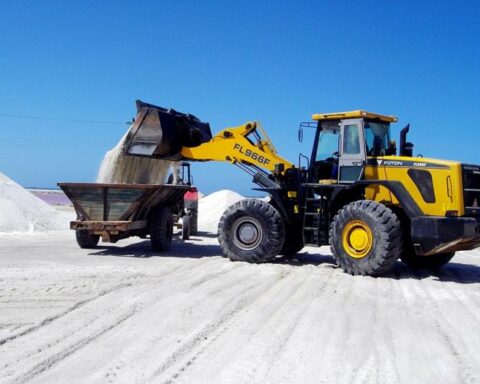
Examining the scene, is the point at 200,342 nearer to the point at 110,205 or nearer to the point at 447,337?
the point at 447,337

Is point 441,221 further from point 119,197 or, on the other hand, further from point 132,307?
point 119,197

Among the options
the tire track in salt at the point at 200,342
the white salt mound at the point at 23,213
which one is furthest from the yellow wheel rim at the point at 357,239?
the white salt mound at the point at 23,213

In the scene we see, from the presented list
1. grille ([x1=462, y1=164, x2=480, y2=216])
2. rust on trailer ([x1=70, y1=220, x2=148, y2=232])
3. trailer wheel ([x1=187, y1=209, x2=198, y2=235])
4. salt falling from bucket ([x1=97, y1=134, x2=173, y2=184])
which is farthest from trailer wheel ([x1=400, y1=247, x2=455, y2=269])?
trailer wheel ([x1=187, y1=209, x2=198, y2=235])

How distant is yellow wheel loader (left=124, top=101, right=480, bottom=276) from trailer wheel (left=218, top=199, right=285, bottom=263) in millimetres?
18

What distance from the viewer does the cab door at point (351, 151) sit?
9.44 metres

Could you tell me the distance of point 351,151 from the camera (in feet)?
31.4

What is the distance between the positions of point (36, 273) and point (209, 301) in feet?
10.5

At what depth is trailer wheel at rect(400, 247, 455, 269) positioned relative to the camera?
9.98m

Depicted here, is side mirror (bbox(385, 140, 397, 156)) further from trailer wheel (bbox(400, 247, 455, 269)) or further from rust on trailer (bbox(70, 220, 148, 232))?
rust on trailer (bbox(70, 220, 148, 232))

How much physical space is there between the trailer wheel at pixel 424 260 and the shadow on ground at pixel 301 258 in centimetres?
11

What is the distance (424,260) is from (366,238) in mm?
1755

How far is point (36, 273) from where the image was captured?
838 cm

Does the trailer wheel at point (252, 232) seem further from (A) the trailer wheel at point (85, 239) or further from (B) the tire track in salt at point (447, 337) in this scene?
(A) the trailer wheel at point (85, 239)

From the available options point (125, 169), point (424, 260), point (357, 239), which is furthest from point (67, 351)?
point (125, 169)
